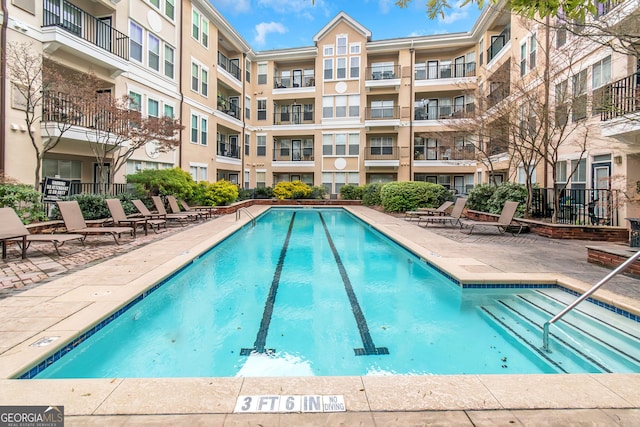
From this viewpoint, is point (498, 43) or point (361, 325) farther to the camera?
point (498, 43)

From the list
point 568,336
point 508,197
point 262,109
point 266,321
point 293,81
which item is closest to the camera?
point 568,336

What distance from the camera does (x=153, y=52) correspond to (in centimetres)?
1817

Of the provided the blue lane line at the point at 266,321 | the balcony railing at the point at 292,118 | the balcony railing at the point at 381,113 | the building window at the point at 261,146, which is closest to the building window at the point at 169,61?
the building window at the point at 261,146

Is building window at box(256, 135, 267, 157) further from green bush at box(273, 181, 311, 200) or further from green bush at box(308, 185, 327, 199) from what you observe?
green bush at box(308, 185, 327, 199)

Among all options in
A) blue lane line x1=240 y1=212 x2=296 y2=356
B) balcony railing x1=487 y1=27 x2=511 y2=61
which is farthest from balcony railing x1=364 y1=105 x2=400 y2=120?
blue lane line x1=240 y1=212 x2=296 y2=356

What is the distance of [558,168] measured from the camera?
15.3 meters

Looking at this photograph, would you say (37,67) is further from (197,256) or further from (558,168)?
(558,168)

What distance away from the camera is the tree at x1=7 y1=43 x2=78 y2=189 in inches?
446

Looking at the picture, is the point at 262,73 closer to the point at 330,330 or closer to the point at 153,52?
the point at 153,52

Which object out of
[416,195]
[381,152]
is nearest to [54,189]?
[416,195]

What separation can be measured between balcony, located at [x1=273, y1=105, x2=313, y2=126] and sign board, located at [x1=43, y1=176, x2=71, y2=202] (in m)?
21.1

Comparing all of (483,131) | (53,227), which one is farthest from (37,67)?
(483,131)

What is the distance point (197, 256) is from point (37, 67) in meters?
9.10

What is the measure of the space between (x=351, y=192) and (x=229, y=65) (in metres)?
13.4
